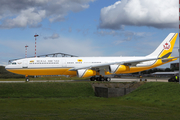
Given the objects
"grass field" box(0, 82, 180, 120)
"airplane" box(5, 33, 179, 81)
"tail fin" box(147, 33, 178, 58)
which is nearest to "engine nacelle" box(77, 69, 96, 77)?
"airplane" box(5, 33, 179, 81)

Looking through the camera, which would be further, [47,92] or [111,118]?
[47,92]

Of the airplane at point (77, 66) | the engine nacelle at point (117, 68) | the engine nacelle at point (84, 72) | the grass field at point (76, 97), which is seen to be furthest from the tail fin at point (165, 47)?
the grass field at point (76, 97)

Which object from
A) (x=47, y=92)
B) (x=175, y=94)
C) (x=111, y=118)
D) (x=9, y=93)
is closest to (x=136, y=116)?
(x=111, y=118)

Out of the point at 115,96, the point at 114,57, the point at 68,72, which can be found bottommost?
the point at 115,96

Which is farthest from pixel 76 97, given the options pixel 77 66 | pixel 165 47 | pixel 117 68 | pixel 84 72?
pixel 165 47

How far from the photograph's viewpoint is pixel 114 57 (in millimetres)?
33469

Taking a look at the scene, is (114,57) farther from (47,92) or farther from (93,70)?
(47,92)

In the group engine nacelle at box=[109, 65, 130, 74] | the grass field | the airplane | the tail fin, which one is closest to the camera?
the grass field

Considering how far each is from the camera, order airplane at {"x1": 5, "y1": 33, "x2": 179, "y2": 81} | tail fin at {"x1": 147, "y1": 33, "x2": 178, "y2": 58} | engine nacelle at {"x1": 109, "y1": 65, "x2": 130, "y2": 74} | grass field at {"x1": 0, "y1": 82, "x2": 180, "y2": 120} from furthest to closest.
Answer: tail fin at {"x1": 147, "y1": 33, "x2": 178, "y2": 58}
airplane at {"x1": 5, "y1": 33, "x2": 179, "y2": 81}
engine nacelle at {"x1": 109, "y1": 65, "x2": 130, "y2": 74}
grass field at {"x1": 0, "y1": 82, "x2": 180, "y2": 120}

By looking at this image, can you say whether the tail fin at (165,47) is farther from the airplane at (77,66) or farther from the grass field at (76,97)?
the grass field at (76,97)

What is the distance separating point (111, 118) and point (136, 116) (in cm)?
160

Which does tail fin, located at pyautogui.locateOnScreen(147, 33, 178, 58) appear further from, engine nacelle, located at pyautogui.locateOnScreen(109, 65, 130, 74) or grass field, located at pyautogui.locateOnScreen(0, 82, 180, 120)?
grass field, located at pyautogui.locateOnScreen(0, 82, 180, 120)

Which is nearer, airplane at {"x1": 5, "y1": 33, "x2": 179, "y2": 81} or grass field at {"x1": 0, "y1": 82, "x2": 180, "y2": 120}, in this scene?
grass field at {"x1": 0, "y1": 82, "x2": 180, "y2": 120}

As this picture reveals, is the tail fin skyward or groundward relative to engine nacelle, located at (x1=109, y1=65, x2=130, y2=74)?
skyward
